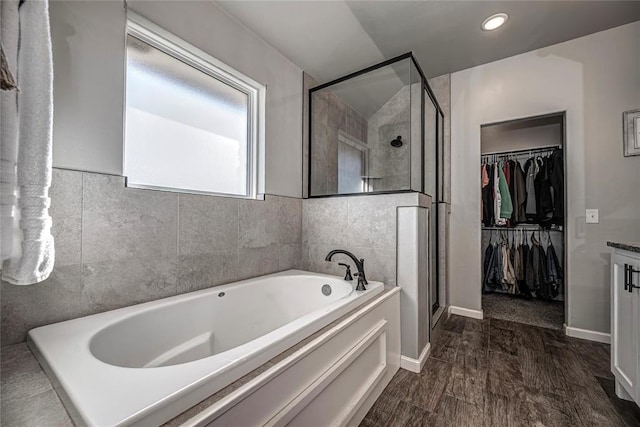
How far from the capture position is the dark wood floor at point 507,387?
51.5 inches

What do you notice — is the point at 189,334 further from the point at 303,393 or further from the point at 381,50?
the point at 381,50

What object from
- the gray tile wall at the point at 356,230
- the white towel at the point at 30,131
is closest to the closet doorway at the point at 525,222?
the gray tile wall at the point at 356,230

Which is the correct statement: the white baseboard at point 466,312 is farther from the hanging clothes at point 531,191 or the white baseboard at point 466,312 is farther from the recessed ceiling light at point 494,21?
the recessed ceiling light at point 494,21

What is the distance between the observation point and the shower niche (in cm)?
208

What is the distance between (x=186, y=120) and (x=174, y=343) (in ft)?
4.26

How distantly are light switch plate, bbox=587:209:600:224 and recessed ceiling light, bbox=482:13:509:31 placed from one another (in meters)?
1.70

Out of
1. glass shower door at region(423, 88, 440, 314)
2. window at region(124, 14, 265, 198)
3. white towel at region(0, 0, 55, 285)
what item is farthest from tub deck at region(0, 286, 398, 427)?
glass shower door at region(423, 88, 440, 314)

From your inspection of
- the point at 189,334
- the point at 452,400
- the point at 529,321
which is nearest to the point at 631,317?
the point at 452,400

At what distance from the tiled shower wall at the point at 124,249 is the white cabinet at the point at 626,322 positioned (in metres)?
2.09

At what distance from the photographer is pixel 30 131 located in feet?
1.97

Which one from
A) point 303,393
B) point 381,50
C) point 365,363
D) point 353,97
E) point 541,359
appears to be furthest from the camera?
point 353,97

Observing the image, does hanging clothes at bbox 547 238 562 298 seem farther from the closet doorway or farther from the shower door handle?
the shower door handle

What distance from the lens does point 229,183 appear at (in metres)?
1.93

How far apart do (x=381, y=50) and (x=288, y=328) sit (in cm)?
239
